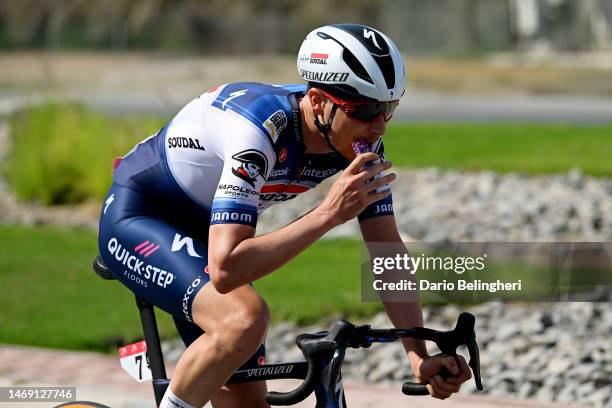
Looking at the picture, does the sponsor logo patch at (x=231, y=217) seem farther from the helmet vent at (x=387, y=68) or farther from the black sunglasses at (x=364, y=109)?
the helmet vent at (x=387, y=68)

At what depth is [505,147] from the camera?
16.0 metres

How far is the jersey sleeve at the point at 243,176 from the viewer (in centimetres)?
375

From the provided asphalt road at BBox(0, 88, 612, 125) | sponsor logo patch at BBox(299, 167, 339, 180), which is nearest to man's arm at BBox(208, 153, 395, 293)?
sponsor logo patch at BBox(299, 167, 339, 180)

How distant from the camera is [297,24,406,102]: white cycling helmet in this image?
12.7 feet

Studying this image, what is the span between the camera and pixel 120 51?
1619 inches

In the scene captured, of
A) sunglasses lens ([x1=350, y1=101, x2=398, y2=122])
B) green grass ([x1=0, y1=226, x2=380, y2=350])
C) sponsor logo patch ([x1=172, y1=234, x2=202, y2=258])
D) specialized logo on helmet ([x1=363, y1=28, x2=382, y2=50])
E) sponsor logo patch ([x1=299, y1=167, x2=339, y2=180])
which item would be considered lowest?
green grass ([x1=0, y1=226, x2=380, y2=350])

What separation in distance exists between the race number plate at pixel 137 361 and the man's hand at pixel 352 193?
43.0 inches

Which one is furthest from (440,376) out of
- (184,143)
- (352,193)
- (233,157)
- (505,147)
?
(505,147)

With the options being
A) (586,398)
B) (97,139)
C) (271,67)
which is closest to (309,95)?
(586,398)

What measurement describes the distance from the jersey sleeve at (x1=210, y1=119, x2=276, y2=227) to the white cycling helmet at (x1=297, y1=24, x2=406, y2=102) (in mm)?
287

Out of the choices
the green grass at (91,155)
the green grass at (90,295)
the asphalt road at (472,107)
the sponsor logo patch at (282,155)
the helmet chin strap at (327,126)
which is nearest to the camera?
the helmet chin strap at (327,126)

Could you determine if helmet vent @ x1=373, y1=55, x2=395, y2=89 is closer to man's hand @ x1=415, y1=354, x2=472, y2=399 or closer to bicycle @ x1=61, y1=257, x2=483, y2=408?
bicycle @ x1=61, y1=257, x2=483, y2=408

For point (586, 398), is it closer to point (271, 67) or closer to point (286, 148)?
point (286, 148)

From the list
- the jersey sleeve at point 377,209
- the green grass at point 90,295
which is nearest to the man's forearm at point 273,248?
the jersey sleeve at point 377,209
